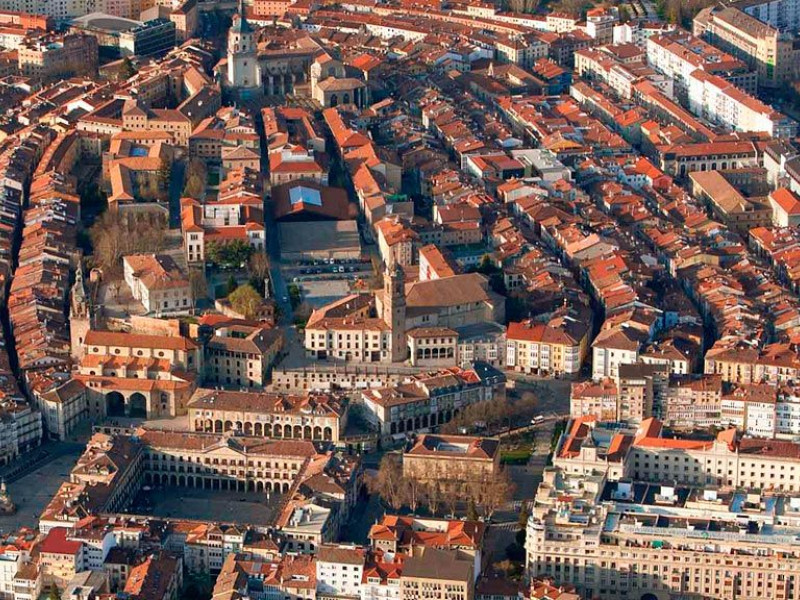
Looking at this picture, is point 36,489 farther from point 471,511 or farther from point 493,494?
point 493,494

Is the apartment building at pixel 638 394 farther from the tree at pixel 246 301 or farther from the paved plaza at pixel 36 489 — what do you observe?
the paved plaza at pixel 36 489

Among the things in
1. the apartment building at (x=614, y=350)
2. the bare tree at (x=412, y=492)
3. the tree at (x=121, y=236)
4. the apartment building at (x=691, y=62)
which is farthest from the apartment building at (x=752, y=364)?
the apartment building at (x=691, y=62)

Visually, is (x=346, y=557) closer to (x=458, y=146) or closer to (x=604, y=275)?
(x=604, y=275)

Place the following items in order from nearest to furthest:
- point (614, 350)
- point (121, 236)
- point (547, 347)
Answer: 1. point (614, 350)
2. point (547, 347)
3. point (121, 236)

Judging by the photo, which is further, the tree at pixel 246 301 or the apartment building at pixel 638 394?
the tree at pixel 246 301

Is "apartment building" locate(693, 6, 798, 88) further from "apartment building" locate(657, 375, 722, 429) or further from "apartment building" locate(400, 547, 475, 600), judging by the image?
"apartment building" locate(400, 547, 475, 600)

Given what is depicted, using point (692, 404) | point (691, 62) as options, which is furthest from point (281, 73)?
point (692, 404)
